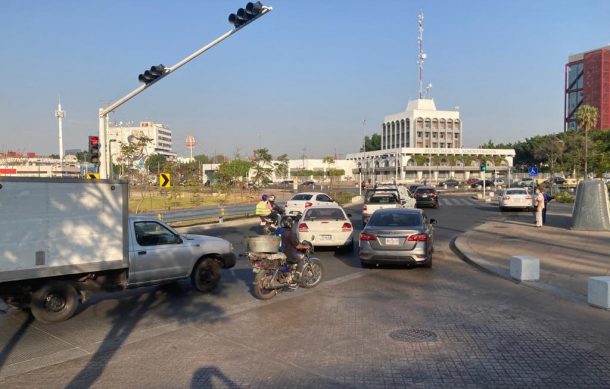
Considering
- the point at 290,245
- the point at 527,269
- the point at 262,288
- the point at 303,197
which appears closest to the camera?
the point at 262,288

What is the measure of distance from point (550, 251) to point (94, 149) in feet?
53.2

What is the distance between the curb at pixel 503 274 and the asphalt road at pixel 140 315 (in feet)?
0.97

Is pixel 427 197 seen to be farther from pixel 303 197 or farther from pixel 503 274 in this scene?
pixel 503 274

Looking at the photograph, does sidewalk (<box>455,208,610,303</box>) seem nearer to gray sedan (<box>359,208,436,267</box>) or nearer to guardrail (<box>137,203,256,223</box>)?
gray sedan (<box>359,208,436,267</box>)

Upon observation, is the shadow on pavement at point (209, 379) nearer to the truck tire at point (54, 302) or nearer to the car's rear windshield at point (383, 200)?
the truck tire at point (54, 302)

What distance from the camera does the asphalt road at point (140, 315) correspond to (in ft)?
22.3

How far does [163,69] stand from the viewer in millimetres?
18953

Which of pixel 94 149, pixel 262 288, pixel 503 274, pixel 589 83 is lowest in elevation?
pixel 503 274

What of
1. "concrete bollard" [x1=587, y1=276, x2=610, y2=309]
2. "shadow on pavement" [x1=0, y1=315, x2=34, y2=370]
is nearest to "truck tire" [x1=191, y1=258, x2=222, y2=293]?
"shadow on pavement" [x1=0, y1=315, x2=34, y2=370]

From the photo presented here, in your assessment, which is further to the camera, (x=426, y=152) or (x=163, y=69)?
(x=426, y=152)

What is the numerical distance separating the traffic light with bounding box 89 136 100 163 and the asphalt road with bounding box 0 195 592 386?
9329 mm

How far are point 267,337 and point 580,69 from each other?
148 meters

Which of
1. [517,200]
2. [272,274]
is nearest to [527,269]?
[272,274]

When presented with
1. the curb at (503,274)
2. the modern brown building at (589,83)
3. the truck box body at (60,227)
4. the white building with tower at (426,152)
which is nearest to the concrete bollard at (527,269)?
the curb at (503,274)
